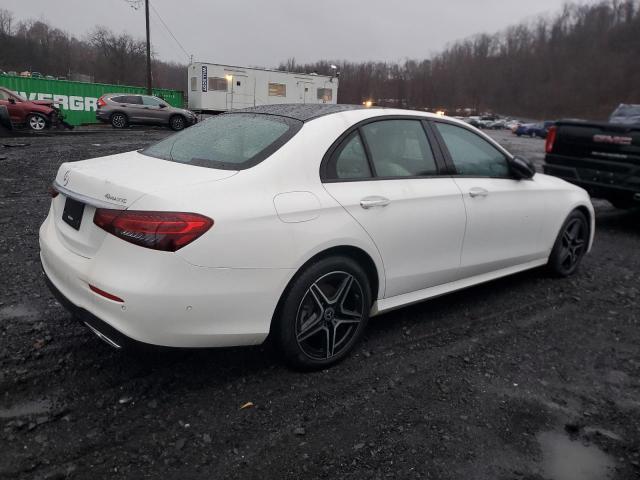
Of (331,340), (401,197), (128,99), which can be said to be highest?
(401,197)

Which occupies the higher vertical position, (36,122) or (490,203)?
(490,203)

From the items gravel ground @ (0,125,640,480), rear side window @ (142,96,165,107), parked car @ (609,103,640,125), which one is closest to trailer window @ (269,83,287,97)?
rear side window @ (142,96,165,107)

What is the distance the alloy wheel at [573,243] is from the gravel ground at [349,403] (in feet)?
2.85

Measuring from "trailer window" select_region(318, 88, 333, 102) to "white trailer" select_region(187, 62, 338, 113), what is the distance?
0.27 meters

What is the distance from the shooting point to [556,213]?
14.6 feet

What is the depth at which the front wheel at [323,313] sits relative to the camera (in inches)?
107

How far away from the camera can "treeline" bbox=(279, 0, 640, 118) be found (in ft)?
292

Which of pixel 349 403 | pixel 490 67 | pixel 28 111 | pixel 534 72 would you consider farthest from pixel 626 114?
pixel 490 67

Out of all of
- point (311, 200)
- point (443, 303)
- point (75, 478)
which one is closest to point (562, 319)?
point (443, 303)

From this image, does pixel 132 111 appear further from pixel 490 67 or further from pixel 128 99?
pixel 490 67

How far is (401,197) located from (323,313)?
2.91 ft

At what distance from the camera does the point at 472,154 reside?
388 centimetres

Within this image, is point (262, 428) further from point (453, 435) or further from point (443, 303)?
point (443, 303)

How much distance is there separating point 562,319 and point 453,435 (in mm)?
1935
